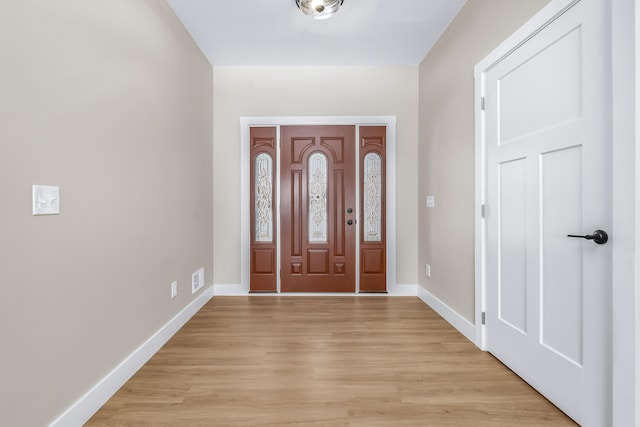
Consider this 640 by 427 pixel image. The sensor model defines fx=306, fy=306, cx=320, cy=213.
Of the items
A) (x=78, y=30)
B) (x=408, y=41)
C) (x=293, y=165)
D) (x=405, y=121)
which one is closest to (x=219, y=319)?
(x=293, y=165)

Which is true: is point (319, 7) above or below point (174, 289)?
above

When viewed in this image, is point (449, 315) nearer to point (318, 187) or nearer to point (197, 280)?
point (318, 187)

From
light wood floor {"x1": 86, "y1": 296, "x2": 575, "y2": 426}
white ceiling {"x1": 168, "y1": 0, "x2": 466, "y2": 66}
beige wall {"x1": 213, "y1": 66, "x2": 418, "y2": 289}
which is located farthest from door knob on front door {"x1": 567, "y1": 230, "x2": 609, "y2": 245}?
beige wall {"x1": 213, "y1": 66, "x2": 418, "y2": 289}

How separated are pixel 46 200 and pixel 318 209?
8.75ft

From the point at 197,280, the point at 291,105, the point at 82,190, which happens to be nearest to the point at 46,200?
the point at 82,190

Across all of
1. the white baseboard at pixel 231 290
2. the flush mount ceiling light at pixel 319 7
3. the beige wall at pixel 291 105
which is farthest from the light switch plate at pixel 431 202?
the white baseboard at pixel 231 290

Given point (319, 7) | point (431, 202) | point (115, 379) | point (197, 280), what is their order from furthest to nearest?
point (431, 202), point (197, 280), point (319, 7), point (115, 379)

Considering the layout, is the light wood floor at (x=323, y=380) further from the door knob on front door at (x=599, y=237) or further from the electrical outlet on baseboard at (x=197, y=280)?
the door knob on front door at (x=599, y=237)

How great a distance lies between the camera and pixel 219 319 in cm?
292

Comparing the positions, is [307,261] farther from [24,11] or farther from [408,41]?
[24,11]

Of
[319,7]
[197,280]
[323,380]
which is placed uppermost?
[319,7]

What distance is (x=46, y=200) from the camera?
Result: 1312 mm

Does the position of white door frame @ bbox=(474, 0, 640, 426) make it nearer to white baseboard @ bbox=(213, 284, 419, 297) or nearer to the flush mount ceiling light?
the flush mount ceiling light

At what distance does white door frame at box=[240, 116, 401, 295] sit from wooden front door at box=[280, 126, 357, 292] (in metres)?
0.10
